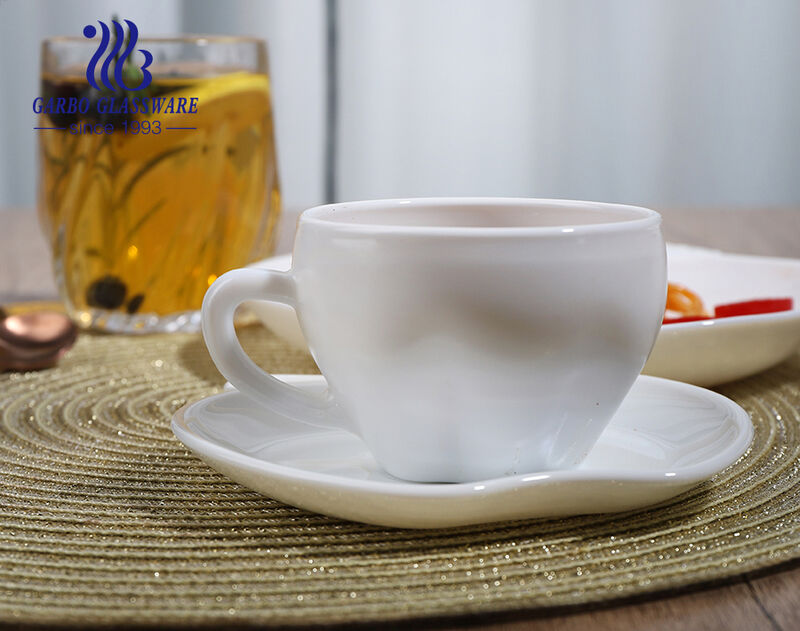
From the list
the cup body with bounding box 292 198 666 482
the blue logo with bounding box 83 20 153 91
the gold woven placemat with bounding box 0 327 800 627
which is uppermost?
the blue logo with bounding box 83 20 153 91

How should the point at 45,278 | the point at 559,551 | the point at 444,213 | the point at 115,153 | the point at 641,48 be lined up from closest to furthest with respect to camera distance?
the point at 559,551 < the point at 444,213 < the point at 115,153 < the point at 45,278 < the point at 641,48

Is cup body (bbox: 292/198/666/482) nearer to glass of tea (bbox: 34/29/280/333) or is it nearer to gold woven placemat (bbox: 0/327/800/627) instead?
gold woven placemat (bbox: 0/327/800/627)

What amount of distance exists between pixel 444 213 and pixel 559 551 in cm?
16

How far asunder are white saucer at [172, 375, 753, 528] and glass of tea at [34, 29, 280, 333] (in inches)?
10.8

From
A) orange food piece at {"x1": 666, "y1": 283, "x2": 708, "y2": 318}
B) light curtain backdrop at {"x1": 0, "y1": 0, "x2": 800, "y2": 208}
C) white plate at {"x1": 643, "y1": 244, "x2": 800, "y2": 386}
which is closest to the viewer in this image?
white plate at {"x1": 643, "y1": 244, "x2": 800, "y2": 386}

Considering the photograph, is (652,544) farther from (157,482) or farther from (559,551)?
(157,482)

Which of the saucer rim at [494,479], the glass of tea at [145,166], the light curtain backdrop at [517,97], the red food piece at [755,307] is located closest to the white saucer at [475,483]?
the saucer rim at [494,479]

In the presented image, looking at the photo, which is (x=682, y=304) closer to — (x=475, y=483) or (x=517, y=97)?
(x=475, y=483)

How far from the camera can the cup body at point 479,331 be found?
339mm

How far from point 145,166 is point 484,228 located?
1.29ft

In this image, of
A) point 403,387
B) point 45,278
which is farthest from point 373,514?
point 45,278

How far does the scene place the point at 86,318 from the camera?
0.74m

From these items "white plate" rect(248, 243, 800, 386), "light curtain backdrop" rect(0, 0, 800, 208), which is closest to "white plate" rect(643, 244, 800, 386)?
"white plate" rect(248, 243, 800, 386)

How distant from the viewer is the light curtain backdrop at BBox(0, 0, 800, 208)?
201 cm
